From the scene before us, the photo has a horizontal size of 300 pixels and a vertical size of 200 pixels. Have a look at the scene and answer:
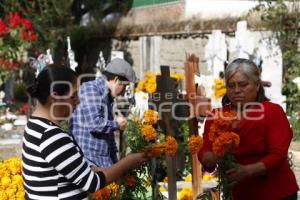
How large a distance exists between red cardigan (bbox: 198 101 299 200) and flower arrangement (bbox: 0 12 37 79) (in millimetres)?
8976

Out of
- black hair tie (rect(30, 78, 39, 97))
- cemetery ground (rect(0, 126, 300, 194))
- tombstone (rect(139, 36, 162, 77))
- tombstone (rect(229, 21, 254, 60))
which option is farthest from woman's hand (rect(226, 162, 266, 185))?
tombstone (rect(139, 36, 162, 77))

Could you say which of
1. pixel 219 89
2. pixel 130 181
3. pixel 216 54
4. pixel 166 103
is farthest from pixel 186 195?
pixel 216 54

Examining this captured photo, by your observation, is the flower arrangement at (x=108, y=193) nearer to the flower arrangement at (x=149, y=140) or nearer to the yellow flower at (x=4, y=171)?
the flower arrangement at (x=149, y=140)

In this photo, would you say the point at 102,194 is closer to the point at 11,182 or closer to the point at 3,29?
the point at 11,182

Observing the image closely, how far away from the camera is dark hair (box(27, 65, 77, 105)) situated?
104 inches

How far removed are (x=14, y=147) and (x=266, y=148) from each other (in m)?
5.44

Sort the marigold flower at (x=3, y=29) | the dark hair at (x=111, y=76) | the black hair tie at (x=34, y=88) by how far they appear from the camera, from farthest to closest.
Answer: the marigold flower at (x=3, y=29) → the dark hair at (x=111, y=76) → the black hair tie at (x=34, y=88)

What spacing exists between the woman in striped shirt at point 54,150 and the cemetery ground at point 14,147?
13.6 ft

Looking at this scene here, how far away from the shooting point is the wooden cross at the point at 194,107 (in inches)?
189

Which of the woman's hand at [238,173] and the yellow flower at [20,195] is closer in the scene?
the woman's hand at [238,173]

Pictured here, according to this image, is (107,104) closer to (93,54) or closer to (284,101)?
(284,101)

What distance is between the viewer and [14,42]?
38.4 feet

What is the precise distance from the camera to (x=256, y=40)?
10.7 metres

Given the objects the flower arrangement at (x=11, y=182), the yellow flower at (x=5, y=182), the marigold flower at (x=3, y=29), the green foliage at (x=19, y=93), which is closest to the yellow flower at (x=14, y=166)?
the flower arrangement at (x=11, y=182)
